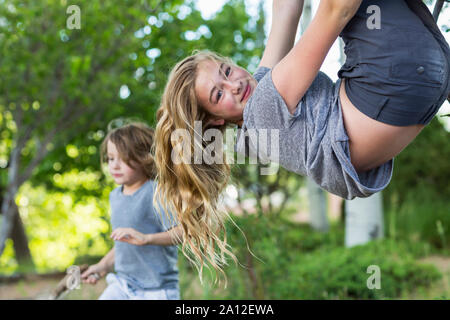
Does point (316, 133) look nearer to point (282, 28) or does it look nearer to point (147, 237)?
point (282, 28)

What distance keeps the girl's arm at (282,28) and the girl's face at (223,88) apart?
0.13 m

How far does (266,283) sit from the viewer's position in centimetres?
420

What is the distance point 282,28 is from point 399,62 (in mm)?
660

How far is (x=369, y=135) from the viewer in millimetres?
1667

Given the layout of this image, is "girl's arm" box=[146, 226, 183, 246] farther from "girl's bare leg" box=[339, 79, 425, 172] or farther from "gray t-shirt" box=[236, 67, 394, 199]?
"girl's bare leg" box=[339, 79, 425, 172]

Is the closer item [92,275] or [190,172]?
[190,172]

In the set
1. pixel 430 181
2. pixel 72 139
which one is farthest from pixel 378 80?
pixel 430 181

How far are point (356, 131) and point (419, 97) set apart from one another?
0.23m

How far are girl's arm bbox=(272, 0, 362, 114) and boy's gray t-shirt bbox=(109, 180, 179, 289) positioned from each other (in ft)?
4.63

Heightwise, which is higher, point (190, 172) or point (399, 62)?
point (399, 62)
